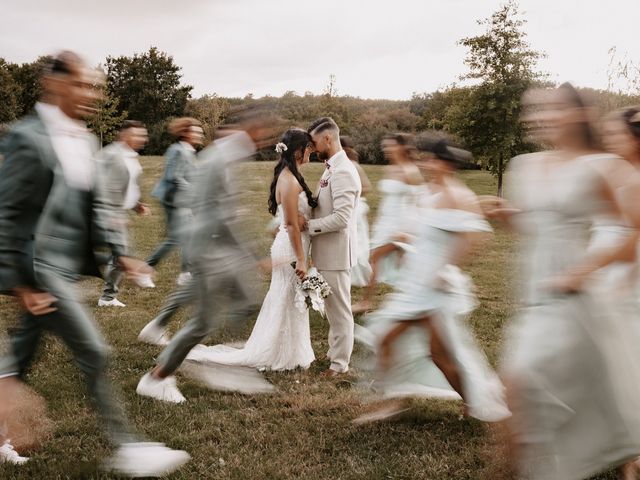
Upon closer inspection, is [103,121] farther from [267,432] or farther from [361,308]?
[267,432]

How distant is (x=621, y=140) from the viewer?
4621mm

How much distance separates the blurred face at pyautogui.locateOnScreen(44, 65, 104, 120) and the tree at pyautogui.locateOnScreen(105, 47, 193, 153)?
63.9 meters

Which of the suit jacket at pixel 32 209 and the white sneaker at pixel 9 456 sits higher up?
the suit jacket at pixel 32 209

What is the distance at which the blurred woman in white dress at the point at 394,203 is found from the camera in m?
7.74

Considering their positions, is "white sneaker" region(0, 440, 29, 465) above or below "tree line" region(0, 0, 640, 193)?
below

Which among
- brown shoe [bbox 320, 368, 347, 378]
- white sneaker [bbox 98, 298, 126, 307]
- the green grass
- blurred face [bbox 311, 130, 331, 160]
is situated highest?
blurred face [bbox 311, 130, 331, 160]

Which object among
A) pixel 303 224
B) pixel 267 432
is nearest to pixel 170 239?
pixel 303 224

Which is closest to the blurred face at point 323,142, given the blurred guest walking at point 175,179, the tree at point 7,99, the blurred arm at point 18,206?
the blurred arm at point 18,206

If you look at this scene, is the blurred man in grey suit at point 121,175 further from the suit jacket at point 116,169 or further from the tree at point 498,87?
the tree at point 498,87

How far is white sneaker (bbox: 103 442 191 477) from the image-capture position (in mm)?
3652

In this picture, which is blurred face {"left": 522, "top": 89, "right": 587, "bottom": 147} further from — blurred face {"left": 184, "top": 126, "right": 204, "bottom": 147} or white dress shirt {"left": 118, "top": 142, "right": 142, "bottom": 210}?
white dress shirt {"left": 118, "top": 142, "right": 142, "bottom": 210}

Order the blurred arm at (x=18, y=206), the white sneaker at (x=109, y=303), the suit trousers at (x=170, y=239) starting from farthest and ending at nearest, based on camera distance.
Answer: the suit trousers at (x=170, y=239) < the white sneaker at (x=109, y=303) < the blurred arm at (x=18, y=206)

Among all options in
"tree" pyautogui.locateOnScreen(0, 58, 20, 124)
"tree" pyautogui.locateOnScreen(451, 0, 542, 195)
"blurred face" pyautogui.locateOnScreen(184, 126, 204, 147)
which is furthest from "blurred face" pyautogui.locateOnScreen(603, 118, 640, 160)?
"tree" pyautogui.locateOnScreen(0, 58, 20, 124)

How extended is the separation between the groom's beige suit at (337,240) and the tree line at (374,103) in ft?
2.99
